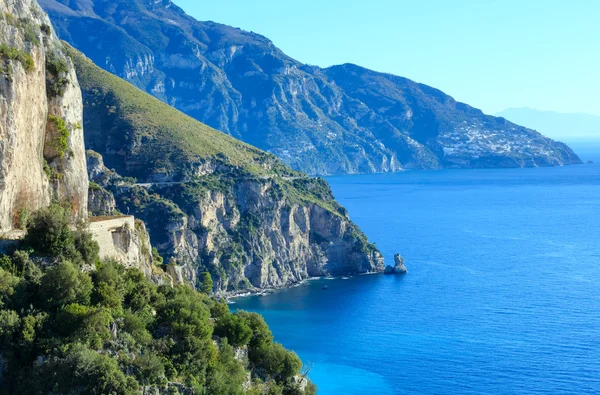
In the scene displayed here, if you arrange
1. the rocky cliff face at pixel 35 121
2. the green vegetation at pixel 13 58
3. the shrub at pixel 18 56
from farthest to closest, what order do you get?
the shrub at pixel 18 56 < the green vegetation at pixel 13 58 < the rocky cliff face at pixel 35 121

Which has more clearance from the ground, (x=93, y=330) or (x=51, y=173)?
(x=51, y=173)

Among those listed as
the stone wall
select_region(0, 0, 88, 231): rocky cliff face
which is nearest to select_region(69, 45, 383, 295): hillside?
the stone wall

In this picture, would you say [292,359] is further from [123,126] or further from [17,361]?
[123,126]

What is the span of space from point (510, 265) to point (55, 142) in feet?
307

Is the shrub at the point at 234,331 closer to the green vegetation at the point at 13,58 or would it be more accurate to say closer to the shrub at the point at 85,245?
the shrub at the point at 85,245

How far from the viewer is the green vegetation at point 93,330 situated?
89.3ft

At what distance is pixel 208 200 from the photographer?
110 meters

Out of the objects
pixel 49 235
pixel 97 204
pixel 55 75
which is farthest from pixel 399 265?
pixel 49 235

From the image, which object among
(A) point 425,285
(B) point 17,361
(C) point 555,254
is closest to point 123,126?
(A) point 425,285

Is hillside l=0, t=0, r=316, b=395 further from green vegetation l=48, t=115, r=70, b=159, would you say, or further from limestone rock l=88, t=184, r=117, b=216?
limestone rock l=88, t=184, r=117, b=216

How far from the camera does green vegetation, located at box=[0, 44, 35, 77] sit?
1166 inches

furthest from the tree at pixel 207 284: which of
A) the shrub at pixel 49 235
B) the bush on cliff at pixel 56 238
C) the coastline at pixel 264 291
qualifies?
the shrub at pixel 49 235

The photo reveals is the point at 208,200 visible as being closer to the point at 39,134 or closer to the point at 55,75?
the point at 55,75

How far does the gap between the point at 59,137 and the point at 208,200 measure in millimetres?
76762
